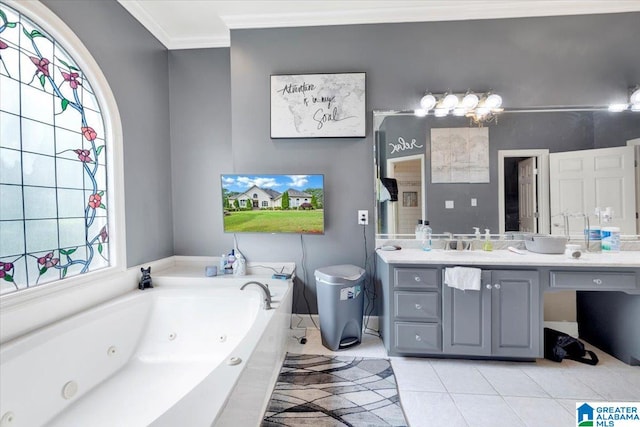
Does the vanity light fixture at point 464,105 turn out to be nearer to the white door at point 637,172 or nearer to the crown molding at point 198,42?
the white door at point 637,172

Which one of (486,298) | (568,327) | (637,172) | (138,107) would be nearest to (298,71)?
(138,107)

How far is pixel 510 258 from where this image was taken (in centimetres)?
200

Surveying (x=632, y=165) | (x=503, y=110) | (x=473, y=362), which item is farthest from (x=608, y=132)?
(x=473, y=362)

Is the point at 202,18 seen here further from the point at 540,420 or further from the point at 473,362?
the point at 540,420

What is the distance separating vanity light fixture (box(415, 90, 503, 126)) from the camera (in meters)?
2.33

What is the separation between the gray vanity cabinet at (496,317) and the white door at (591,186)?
83 centimetres

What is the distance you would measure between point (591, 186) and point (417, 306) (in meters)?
1.91

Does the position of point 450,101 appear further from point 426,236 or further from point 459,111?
point 426,236

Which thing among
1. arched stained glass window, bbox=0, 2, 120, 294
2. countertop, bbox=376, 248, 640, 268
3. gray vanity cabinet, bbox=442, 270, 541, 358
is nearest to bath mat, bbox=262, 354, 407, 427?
gray vanity cabinet, bbox=442, 270, 541, 358

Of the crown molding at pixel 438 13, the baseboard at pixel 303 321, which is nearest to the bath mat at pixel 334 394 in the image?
the baseboard at pixel 303 321

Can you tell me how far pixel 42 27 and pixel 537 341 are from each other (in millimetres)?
3945

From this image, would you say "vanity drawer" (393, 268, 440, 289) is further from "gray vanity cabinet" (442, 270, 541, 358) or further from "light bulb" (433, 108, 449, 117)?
"light bulb" (433, 108, 449, 117)

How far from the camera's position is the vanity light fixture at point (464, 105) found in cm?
233

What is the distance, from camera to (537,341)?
1933mm
